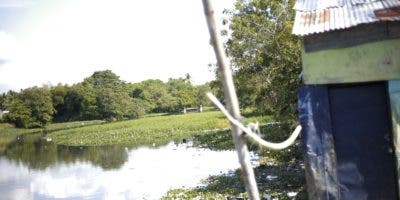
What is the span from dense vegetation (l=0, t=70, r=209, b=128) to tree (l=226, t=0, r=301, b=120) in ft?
145

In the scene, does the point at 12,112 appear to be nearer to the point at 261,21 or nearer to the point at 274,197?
the point at 261,21

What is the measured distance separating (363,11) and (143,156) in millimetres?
19372

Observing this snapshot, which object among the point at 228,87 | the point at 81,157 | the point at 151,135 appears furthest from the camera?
the point at 151,135

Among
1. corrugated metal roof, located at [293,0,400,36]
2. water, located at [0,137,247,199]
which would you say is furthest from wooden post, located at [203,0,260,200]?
water, located at [0,137,247,199]

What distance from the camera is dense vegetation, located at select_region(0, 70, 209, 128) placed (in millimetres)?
66875

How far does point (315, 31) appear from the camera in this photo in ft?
25.9

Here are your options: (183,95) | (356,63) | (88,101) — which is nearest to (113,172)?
(356,63)

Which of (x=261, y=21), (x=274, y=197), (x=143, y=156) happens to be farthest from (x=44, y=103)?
(x=274, y=197)

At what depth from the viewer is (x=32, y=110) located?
234 ft

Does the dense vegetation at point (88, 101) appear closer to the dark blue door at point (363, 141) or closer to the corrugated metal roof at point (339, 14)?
the corrugated metal roof at point (339, 14)

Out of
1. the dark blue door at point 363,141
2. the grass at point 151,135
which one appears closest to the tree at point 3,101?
the grass at point 151,135

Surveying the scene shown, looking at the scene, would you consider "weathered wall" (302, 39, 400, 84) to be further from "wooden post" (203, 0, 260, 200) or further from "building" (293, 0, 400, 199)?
"wooden post" (203, 0, 260, 200)

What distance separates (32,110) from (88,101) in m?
11.3

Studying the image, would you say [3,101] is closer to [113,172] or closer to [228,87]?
[113,172]
